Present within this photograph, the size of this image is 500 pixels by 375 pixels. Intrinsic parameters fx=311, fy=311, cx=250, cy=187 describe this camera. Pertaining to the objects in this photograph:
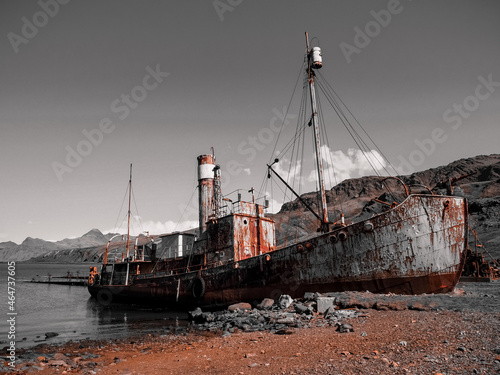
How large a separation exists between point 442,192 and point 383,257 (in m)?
6.62

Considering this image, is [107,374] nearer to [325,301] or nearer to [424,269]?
[325,301]

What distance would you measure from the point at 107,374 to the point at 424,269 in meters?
12.0

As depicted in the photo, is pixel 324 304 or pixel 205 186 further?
pixel 205 186

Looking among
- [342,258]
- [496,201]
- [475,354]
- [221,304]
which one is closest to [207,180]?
[221,304]

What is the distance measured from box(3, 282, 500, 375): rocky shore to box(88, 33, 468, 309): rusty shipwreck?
4.84 ft

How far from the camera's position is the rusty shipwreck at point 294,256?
12.9 metres

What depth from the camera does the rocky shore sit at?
241 inches

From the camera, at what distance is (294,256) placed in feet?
52.9

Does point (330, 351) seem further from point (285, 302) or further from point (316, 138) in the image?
point (316, 138)

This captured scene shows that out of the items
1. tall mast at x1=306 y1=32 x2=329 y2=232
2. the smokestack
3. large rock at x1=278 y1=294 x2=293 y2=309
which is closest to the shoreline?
large rock at x1=278 y1=294 x2=293 y2=309

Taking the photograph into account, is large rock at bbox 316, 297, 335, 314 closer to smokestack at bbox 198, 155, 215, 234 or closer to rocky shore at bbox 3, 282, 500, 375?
rocky shore at bbox 3, 282, 500, 375

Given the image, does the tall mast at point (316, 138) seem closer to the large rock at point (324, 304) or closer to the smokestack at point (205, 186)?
the large rock at point (324, 304)

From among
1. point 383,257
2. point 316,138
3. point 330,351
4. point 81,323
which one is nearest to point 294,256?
point 383,257

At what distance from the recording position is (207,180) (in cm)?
2442
